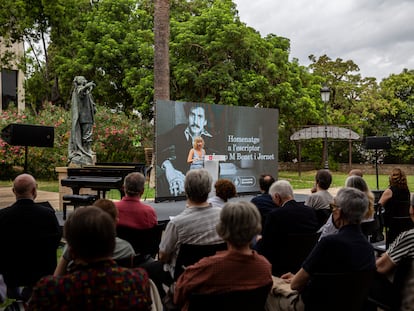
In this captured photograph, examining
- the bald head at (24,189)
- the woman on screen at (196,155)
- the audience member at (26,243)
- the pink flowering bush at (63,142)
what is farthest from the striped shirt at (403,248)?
the pink flowering bush at (63,142)

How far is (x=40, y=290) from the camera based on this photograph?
6.81 feet

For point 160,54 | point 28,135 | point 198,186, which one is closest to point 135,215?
point 198,186

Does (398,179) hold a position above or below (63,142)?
below

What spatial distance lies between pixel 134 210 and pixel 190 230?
2.64 feet

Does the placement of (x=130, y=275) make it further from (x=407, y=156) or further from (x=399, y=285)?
(x=407, y=156)

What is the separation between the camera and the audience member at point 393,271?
307 centimetres

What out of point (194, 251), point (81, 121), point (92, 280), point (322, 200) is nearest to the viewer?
point (92, 280)

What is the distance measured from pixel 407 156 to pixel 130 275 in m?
33.6

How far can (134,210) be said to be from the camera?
4.16 metres

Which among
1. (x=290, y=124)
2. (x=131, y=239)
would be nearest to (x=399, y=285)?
(x=131, y=239)

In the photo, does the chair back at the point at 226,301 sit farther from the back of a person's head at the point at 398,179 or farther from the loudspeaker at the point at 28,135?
the loudspeaker at the point at 28,135

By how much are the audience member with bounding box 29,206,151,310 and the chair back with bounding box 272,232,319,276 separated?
198 centimetres

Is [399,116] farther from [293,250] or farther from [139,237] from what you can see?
[139,237]

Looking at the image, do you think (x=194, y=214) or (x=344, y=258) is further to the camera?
(x=194, y=214)
